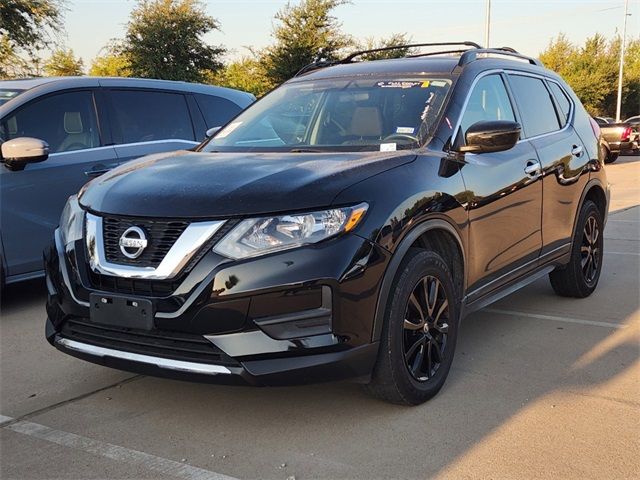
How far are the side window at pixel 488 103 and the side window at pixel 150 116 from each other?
329cm

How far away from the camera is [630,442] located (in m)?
2.99

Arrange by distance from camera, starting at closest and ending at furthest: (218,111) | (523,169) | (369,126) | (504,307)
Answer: (369,126) → (523,169) → (504,307) → (218,111)

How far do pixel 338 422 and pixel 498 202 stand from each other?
5.27ft

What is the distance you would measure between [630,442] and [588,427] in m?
0.20

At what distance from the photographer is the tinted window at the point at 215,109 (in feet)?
22.7

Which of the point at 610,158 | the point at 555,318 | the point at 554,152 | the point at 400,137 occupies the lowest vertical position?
the point at 610,158

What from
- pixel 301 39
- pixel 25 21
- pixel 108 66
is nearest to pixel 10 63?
pixel 25 21

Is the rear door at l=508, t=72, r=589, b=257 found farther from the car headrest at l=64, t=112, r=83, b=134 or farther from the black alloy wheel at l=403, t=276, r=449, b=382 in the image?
the car headrest at l=64, t=112, r=83, b=134

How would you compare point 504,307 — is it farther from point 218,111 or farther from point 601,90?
point 601,90

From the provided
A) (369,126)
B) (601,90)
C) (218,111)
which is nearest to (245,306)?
(369,126)

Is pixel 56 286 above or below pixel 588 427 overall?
above

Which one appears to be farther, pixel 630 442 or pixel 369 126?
pixel 369 126

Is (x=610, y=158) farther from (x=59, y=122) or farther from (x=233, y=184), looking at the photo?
(x=233, y=184)

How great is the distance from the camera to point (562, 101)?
17.5ft
